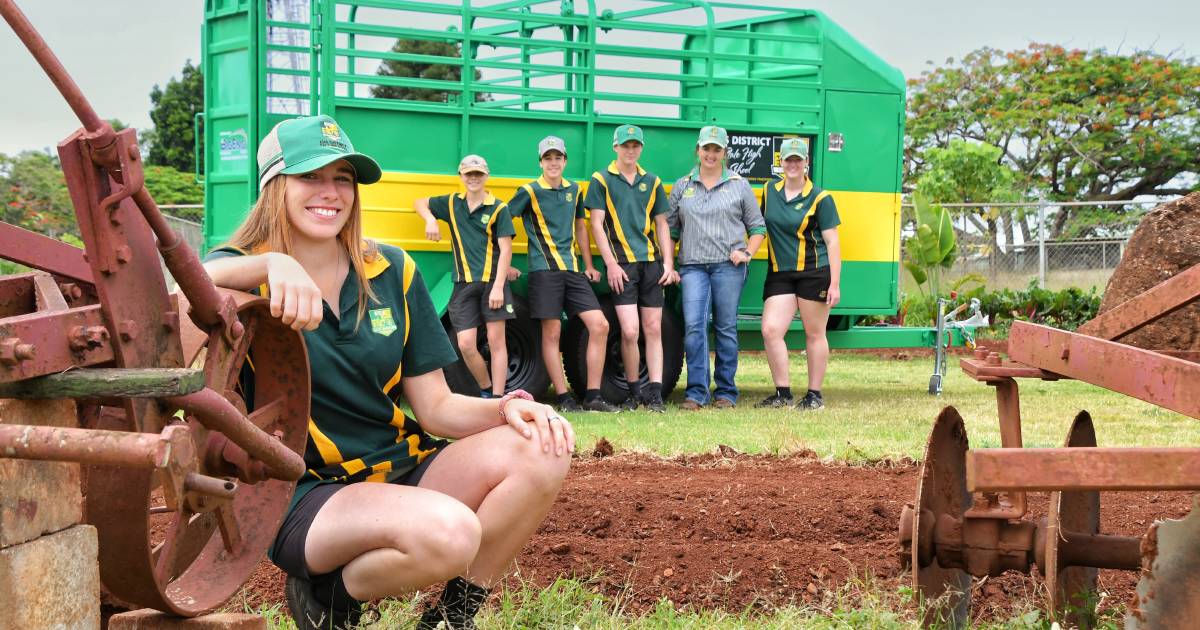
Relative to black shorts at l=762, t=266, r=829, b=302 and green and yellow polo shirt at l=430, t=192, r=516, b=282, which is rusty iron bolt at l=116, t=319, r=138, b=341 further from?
black shorts at l=762, t=266, r=829, b=302

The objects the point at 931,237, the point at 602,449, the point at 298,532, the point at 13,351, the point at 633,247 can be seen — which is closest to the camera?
the point at 13,351

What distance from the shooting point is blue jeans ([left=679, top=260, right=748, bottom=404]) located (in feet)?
33.6

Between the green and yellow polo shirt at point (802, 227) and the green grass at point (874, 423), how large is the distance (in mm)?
1170

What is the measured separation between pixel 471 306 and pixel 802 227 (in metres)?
2.69

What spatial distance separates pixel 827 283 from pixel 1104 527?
5.12 m

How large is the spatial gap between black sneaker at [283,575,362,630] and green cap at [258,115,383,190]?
1.10m

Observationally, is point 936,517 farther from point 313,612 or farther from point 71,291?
point 71,291

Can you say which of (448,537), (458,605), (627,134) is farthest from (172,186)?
(448,537)

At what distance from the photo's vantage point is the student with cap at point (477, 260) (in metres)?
9.57

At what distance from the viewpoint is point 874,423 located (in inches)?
351

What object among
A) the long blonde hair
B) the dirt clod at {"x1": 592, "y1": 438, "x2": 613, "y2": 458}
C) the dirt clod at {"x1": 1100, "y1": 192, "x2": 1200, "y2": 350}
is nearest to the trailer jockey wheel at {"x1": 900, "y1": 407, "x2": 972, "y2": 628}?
the long blonde hair

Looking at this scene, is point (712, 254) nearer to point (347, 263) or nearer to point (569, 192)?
point (569, 192)

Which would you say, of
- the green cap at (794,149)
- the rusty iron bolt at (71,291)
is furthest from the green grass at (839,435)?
the green cap at (794,149)

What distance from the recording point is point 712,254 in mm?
10188
